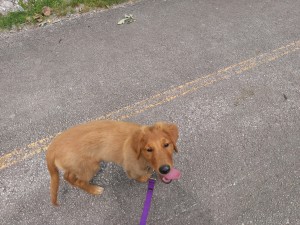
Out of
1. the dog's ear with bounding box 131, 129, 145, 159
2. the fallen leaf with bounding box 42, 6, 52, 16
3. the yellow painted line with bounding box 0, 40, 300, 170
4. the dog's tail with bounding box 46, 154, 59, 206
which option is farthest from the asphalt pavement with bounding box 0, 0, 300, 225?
the dog's ear with bounding box 131, 129, 145, 159

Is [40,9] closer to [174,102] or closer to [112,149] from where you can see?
[174,102]

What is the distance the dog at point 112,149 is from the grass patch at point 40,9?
420 cm

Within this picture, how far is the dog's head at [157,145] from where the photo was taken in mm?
3287

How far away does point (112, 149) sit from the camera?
3.70 m

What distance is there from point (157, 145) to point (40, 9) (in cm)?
523

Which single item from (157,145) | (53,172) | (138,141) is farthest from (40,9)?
(157,145)

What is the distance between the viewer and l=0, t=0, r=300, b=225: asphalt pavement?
165 inches

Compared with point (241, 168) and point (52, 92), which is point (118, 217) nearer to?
point (241, 168)

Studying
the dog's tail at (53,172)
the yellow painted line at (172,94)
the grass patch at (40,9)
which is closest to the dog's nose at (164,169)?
the dog's tail at (53,172)

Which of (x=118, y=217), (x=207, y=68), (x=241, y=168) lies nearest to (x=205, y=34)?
(x=207, y=68)

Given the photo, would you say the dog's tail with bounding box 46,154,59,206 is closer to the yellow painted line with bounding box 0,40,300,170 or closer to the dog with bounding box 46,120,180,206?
the dog with bounding box 46,120,180,206

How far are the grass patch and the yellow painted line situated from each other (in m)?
3.19

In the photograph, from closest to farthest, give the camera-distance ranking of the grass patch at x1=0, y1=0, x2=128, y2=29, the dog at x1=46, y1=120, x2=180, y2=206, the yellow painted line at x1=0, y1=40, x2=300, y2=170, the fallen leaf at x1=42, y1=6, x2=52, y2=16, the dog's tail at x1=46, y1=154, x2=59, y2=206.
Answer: the dog at x1=46, y1=120, x2=180, y2=206
the dog's tail at x1=46, y1=154, x2=59, y2=206
the yellow painted line at x1=0, y1=40, x2=300, y2=170
the grass patch at x1=0, y1=0, x2=128, y2=29
the fallen leaf at x1=42, y1=6, x2=52, y2=16

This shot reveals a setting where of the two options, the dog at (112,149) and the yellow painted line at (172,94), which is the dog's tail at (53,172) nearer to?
the dog at (112,149)
